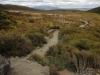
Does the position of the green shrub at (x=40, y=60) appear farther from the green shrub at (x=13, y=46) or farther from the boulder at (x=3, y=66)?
the boulder at (x=3, y=66)

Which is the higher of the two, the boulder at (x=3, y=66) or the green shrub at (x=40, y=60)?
the boulder at (x=3, y=66)

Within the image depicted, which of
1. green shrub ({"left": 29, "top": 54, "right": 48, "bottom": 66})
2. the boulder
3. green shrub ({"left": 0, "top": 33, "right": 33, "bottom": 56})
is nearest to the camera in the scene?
the boulder

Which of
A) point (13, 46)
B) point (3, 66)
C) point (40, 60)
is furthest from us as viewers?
point (13, 46)

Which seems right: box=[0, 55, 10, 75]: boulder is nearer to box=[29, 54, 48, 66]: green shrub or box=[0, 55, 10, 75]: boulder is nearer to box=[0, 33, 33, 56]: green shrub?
box=[29, 54, 48, 66]: green shrub

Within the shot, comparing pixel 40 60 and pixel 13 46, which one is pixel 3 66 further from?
pixel 13 46

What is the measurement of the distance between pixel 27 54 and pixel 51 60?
2.74 m

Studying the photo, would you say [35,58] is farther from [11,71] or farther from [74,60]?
[11,71]

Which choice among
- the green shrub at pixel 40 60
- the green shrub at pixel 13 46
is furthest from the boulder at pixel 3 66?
the green shrub at pixel 13 46

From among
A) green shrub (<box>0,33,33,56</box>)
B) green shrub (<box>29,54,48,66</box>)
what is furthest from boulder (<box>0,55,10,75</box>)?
green shrub (<box>0,33,33,56</box>)

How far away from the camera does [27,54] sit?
51.8ft

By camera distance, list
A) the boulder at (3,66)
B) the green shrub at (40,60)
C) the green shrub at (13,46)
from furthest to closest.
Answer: the green shrub at (13,46)
the green shrub at (40,60)
the boulder at (3,66)

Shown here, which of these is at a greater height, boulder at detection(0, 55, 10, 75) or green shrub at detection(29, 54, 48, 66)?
boulder at detection(0, 55, 10, 75)

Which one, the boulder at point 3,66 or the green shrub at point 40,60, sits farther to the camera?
the green shrub at point 40,60

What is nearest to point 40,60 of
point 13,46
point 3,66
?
point 13,46
